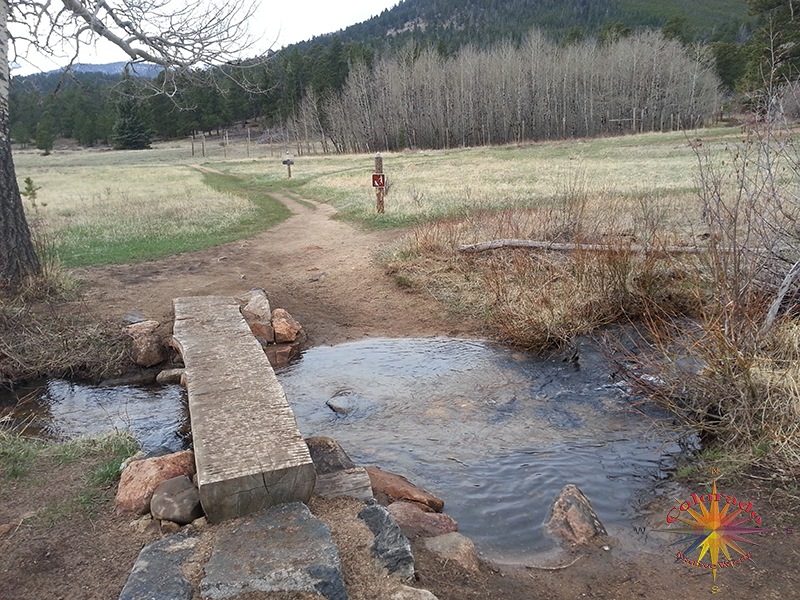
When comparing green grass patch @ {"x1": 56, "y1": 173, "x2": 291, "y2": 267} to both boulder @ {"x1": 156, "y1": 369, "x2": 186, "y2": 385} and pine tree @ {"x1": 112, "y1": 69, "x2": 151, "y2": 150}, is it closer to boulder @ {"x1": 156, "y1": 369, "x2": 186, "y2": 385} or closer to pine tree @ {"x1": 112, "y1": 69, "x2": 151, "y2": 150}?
boulder @ {"x1": 156, "y1": 369, "x2": 186, "y2": 385}

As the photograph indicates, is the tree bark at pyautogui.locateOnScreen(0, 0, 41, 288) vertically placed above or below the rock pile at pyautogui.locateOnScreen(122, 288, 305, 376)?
above

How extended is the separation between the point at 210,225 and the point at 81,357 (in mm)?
8557

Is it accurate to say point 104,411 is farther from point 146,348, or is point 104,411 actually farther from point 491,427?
point 491,427

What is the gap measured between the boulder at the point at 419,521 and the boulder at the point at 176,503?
3.63 ft

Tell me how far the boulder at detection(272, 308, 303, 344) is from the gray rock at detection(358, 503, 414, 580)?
4.60 metres

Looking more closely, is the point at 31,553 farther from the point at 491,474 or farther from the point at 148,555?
the point at 491,474

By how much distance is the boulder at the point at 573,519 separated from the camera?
3633mm

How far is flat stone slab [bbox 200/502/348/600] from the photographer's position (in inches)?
104

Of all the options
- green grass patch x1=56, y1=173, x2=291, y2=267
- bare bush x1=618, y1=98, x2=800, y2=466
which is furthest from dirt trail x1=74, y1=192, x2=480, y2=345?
bare bush x1=618, y1=98, x2=800, y2=466

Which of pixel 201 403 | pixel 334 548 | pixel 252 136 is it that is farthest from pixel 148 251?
pixel 252 136

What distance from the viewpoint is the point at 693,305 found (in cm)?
707

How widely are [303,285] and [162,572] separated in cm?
733

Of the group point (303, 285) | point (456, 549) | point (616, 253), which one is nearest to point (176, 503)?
point (456, 549)

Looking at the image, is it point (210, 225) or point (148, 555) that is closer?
point (148, 555)
